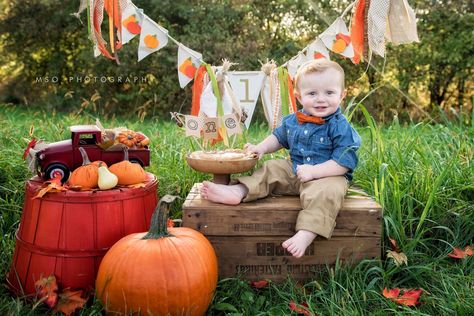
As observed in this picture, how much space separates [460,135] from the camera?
13.4 feet

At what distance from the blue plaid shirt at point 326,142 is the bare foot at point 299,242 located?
42 cm

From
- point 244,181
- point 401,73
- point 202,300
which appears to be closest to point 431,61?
point 401,73

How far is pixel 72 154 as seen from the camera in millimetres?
2689

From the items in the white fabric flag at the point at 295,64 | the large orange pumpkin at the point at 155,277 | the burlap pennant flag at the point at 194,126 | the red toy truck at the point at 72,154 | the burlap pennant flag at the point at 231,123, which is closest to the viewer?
the large orange pumpkin at the point at 155,277

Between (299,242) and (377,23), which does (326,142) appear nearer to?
(299,242)

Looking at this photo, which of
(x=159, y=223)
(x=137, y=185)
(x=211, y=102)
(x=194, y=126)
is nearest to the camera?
(x=159, y=223)

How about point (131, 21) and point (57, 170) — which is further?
point (131, 21)

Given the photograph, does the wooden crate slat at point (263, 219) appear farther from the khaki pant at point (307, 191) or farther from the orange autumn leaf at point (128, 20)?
the orange autumn leaf at point (128, 20)

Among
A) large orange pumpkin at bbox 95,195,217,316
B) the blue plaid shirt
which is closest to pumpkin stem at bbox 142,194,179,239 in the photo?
large orange pumpkin at bbox 95,195,217,316

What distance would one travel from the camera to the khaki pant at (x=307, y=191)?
2.55m

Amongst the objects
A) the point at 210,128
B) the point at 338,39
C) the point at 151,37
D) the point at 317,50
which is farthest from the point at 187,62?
the point at 338,39

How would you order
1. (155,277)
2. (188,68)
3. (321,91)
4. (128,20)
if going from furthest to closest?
(188,68) → (128,20) → (321,91) → (155,277)

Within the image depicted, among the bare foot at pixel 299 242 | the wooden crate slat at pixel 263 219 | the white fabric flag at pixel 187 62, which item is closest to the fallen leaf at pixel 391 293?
the wooden crate slat at pixel 263 219

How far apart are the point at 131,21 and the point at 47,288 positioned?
1779 mm
